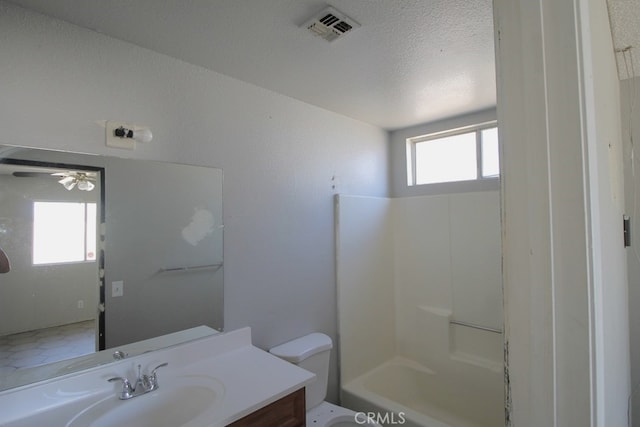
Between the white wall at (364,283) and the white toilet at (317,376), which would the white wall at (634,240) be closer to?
the white toilet at (317,376)

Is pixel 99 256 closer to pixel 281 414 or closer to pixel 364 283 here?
pixel 281 414

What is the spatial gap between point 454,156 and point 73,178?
9.03ft

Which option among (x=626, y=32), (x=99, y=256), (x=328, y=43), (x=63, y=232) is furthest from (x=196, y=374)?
(x=626, y=32)

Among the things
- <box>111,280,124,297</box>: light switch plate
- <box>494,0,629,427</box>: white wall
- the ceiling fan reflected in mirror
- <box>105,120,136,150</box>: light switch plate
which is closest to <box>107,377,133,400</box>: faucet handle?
<box>111,280,124,297</box>: light switch plate

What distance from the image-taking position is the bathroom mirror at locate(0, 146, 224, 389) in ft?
4.28

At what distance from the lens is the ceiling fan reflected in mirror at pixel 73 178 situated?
1.35 metres

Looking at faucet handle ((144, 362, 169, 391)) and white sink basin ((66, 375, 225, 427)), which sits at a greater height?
faucet handle ((144, 362, 169, 391))

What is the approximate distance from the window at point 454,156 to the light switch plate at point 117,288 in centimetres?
246

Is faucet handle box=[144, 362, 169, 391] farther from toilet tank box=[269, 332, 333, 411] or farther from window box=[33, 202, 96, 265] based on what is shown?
toilet tank box=[269, 332, 333, 411]

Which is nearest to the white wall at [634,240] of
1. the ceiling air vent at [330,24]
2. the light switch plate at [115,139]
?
the ceiling air vent at [330,24]

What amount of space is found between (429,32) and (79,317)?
6.56 feet

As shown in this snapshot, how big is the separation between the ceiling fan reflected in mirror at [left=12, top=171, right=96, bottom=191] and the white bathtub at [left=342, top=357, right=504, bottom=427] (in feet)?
6.96

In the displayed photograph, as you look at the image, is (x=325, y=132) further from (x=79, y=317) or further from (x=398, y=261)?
(x=79, y=317)

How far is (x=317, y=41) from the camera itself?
1.56 meters
